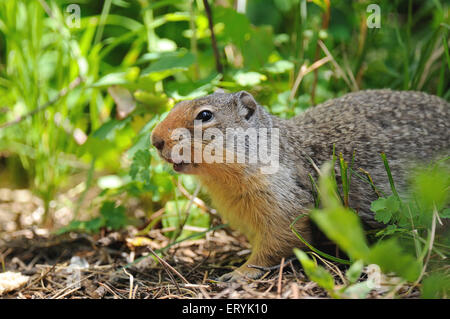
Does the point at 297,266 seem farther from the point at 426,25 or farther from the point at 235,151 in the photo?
the point at 426,25

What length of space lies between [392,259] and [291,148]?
48.0 inches

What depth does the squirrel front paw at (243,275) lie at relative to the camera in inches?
95.7

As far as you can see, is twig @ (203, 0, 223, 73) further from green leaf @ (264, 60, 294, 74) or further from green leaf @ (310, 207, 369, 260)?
green leaf @ (310, 207, 369, 260)

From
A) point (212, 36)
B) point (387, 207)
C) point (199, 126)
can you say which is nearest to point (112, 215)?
point (199, 126)

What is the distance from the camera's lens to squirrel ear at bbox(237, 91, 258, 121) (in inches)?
103

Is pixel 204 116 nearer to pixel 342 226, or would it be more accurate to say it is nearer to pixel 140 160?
pixel 140 160

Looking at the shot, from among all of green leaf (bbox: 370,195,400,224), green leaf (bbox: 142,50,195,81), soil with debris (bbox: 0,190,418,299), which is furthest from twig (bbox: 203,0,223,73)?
green leaf (bbox: 370,195,400,224)

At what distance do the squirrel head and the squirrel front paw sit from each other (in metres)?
0.58

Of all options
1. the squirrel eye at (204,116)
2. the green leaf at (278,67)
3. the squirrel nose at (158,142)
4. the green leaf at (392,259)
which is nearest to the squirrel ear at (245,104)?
the squirrel eye at (204,116)

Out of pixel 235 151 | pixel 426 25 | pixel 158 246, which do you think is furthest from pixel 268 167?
pixel 426 25

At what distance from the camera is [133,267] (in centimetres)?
292

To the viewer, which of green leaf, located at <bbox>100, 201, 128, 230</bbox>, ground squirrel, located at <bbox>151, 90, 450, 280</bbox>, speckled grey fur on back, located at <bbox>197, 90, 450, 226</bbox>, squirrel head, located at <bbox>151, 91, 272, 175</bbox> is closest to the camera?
squirrel head, located at <bbox>151, 91, 272, 175</bbox>

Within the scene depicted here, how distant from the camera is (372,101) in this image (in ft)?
9.61

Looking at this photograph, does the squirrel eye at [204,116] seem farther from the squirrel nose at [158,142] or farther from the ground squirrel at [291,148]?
the squirrel nose at [158,142]
